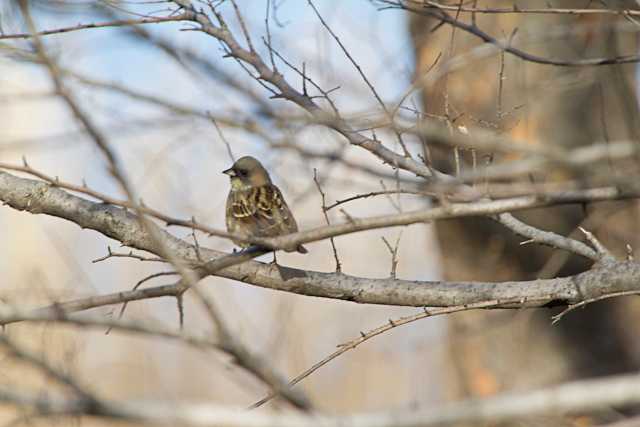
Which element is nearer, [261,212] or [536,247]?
[261,212]

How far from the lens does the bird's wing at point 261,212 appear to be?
516cm

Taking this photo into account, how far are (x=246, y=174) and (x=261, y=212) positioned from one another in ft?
2.30

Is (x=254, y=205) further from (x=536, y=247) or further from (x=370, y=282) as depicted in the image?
(x=536, y=247)

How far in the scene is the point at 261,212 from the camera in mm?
5402

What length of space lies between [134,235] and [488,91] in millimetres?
4172

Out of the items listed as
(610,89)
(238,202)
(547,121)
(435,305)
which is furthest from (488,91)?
(435,305)

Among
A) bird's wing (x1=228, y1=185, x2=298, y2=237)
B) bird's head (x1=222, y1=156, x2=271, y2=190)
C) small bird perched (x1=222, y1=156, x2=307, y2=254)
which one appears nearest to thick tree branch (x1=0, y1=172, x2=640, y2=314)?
small bird perched (x1=222, y1=156, x2=307, y2=254)

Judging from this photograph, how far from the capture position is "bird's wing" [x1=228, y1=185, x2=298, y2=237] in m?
5.16

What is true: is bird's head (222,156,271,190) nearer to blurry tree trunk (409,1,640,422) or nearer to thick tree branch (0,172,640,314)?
blurry tree trunk (409,1,640,422)

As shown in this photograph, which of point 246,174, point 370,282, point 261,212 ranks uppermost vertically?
point 246,174

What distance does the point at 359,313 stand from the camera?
8852 mm

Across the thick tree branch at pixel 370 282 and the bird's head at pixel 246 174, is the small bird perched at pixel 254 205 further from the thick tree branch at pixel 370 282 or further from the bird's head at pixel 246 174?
the thick tree branch at pixel 370 282

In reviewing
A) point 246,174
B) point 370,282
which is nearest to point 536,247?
point 246,174

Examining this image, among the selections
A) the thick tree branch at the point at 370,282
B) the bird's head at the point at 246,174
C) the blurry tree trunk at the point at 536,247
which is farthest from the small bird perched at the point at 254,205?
the blurry tree trunk at the point at 536,247
